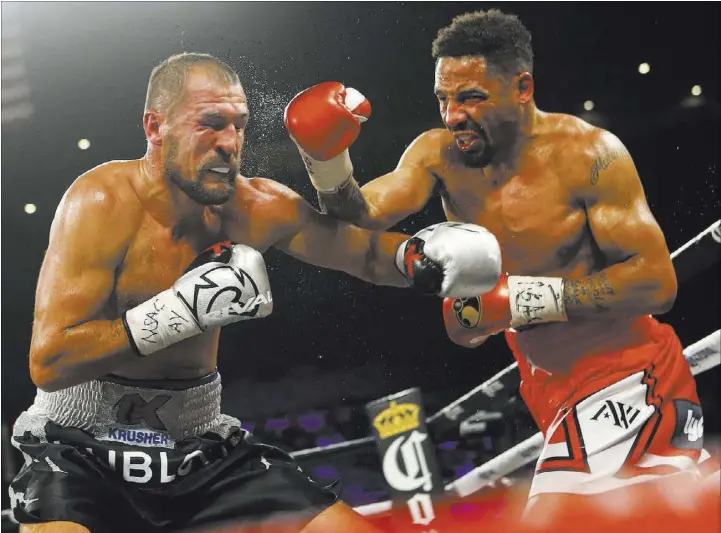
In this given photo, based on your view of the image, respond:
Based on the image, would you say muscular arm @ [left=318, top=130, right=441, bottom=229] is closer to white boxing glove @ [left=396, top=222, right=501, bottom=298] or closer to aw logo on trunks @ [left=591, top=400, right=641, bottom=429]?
white boxing glove @ [left=396, top=222, right=501, bottom=298]

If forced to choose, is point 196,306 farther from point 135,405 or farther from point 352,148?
point 352,148

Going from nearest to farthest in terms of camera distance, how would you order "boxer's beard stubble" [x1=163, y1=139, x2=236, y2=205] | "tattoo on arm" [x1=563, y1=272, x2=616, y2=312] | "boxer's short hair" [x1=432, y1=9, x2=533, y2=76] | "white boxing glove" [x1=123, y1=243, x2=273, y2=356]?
"white boxing glove" [x1=123, y1=243, x2=273, y2=356], "boxer's beard stubble" [x1=163, y1=139, x2=236, y2=205], "tattoo on arm" [x1=563, y1=272, x2=616, y2=312], "boxer's short hair" [x1=432, y1=9, x2=533, y2=76]

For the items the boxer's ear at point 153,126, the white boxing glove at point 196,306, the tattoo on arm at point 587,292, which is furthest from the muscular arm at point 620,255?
the boxer's ear at point 153,126

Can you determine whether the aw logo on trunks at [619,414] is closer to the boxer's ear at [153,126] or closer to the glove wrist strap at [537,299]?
the glove wrist strap at [537,299]

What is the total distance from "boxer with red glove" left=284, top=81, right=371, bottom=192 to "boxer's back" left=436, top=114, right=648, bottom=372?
1.19ft

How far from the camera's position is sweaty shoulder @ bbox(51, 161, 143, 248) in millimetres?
2137

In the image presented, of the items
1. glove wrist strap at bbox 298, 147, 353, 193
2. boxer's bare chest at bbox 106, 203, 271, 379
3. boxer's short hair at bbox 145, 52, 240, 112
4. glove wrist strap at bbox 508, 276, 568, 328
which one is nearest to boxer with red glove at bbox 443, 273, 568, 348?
glove wrist strap at bbox 508, 276, 568, 328

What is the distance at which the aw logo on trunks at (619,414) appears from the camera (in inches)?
91.5

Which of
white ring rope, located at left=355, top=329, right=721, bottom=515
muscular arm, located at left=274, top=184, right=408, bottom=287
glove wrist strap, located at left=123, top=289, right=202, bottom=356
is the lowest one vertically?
white ring rope, located at left=355, top=329, right=721, bottom=515

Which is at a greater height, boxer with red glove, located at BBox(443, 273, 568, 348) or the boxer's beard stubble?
the boxer's beard stubble

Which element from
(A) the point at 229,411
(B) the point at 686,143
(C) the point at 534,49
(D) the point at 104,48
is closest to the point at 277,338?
(A) the point at 229,411

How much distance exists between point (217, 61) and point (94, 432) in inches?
40.7

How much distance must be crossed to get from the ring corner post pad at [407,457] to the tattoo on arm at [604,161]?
80 centimetres

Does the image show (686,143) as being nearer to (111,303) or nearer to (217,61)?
(217,61)
